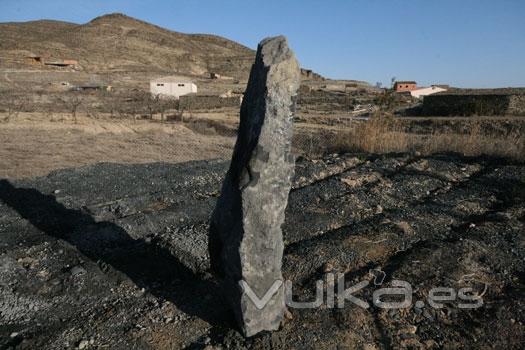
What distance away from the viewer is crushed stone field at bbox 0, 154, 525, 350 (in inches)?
112

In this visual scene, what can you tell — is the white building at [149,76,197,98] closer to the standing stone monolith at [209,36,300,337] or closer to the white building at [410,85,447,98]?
the white building at [410,85,447,98]

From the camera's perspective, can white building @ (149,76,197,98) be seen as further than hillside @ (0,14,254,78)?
No

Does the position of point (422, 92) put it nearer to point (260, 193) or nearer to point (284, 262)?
point (284, 262)

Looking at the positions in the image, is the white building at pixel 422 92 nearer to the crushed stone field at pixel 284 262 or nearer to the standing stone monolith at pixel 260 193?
the crushed stone field at pixel 284 262

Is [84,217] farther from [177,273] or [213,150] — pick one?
[213,150]

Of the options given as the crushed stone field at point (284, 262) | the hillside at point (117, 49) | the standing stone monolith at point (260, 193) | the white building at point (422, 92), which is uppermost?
the hillside at point (117, 49)

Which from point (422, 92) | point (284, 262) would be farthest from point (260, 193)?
point (422, 92)

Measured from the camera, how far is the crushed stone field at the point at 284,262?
2.84 m

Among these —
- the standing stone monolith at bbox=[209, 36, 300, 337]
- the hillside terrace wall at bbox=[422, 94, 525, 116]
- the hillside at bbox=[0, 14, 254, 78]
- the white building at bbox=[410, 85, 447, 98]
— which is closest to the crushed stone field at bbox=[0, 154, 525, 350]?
the standing stone monolith at bbox=[209, 36, 300, 337]

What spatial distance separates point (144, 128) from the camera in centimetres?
1698

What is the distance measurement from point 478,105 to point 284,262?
22.7 m

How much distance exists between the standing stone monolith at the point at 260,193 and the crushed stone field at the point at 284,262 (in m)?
0.24

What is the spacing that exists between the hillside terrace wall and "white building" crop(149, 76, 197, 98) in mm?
23033

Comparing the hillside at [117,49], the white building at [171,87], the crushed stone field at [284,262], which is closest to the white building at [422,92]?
the white building at [171,87]
